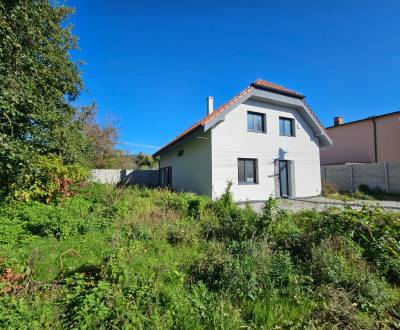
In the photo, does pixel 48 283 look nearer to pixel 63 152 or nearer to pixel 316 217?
pixel 316 217

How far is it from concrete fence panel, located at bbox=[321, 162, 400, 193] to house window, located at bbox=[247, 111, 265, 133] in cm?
733

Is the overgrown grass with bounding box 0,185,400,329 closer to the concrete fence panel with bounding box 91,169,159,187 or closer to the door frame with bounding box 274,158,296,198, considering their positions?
the door frame with bounding box 274,158,296,198

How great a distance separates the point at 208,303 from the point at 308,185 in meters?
12.7

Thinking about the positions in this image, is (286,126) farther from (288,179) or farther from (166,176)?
(166,176)

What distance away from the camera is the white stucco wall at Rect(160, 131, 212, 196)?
11398mm

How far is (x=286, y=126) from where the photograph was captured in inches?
537

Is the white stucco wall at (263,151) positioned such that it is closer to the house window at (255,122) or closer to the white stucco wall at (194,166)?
the house window at (255,122)

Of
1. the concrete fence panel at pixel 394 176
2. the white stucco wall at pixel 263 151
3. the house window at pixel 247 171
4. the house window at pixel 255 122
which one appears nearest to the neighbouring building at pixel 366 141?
the concrete fence panel at pixel 394 176

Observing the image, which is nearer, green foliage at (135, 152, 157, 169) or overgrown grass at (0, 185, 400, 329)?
overgrown grass at (0, 185, 400, 329)

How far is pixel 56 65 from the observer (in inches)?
385

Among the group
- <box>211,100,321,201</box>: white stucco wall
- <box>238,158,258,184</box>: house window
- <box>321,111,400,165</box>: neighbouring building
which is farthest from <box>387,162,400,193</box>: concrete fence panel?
<box>238,158,258,184</box>: house window

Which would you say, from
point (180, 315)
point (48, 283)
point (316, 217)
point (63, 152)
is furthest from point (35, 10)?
point (63, 152)

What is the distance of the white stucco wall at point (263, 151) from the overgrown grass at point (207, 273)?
584 centimetres

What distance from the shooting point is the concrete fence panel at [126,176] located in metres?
16.6
